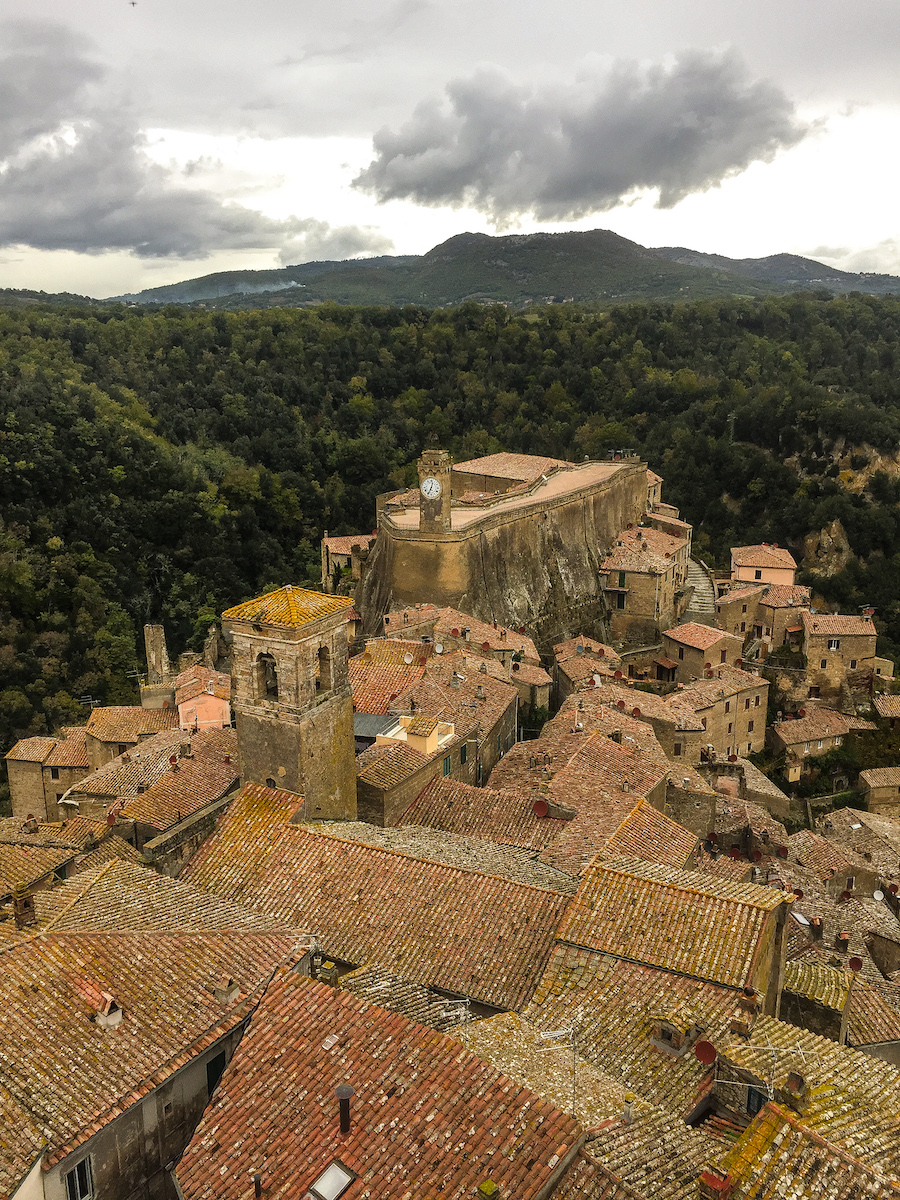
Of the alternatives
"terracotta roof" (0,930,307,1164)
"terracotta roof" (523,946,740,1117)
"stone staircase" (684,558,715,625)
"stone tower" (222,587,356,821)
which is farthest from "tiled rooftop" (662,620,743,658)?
"terracotta roof" (0,930,307,1164)

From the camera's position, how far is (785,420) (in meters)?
66.2

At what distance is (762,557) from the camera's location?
51188 mm

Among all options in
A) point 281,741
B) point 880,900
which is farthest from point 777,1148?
point 880,900

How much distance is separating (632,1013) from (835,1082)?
8.39ft

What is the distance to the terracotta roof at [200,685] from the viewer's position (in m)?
34.0

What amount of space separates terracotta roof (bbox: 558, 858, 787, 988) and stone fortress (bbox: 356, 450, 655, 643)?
89.8ft

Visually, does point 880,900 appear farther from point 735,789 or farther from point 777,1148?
point 777,1148

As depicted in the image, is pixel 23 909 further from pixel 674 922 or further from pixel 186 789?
pixel 674 922

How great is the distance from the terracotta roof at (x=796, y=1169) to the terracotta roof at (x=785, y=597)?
134 ft

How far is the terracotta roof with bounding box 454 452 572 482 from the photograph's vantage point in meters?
55.0

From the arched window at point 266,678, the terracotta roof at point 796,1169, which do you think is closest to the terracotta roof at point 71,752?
the arched window at point 266,678

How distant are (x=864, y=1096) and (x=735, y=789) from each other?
22.4 meters

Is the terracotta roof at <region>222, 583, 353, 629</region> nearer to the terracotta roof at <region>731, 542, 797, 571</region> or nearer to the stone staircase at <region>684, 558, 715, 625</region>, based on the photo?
the stone staircase at <region>684, 558, 715, 625</region>

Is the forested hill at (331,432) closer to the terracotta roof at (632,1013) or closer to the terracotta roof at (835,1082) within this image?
the terracotta roof at (632,1013)
